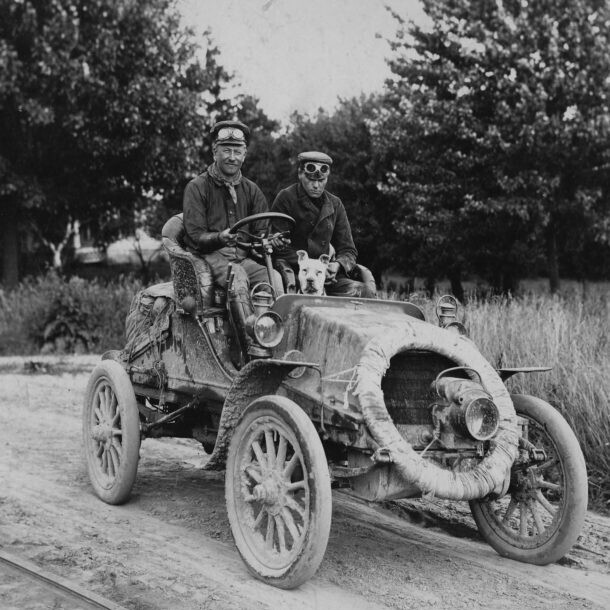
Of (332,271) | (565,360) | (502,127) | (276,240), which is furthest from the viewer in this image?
(502,127)

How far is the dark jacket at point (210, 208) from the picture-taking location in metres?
6.24

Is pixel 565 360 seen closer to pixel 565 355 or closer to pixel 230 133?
pixel 565 355

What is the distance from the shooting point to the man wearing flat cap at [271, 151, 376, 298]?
6445mm

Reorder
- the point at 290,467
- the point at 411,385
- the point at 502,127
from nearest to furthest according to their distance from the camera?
the point at 290,467 → the point at 411,385 → the point at 502,127

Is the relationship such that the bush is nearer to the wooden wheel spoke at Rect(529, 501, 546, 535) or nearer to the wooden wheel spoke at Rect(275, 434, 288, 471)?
the wooden wheel spoke at Rect(275, 434, 288, 471)

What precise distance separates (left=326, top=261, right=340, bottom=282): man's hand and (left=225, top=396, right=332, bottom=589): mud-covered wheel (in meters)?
1.54

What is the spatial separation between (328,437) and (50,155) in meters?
22.6

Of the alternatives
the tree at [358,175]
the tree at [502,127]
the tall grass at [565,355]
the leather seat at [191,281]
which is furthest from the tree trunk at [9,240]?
the leather seat at [191,281]

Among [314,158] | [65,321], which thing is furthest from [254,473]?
[65,321]

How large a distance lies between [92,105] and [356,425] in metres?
21.1

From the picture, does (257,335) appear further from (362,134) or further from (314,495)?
(362,134)

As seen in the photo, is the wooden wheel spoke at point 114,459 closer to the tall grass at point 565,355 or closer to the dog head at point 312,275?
the dog head at point 312,275

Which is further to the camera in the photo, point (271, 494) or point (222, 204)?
point (222, 204)

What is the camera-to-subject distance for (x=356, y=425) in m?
4.55
